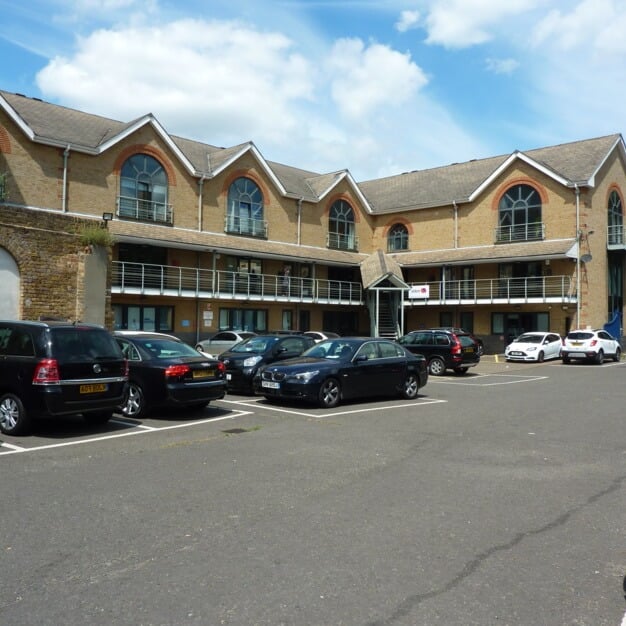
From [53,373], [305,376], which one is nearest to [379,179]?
[305,376]

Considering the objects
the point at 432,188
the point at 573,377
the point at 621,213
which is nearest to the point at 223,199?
the point at 432,188

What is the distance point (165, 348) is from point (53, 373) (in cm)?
280

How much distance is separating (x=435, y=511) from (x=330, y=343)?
8344 millimetres

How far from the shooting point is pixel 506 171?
37094mm

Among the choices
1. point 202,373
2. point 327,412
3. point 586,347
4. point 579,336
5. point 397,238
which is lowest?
point 327,412

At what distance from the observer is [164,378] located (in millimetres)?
10586

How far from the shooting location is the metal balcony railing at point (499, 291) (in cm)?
3309

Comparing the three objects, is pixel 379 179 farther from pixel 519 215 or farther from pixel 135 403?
pixel 135 403

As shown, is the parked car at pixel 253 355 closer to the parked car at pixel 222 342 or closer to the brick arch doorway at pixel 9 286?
the brick arch doorway at pixel 9 286

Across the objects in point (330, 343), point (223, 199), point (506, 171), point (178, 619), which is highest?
point (506, 171)

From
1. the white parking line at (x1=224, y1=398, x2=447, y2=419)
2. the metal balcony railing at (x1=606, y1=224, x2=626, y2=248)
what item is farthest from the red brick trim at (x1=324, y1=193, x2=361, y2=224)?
the white parking line at (x1=224, y1=398, x2=447, y2=419)

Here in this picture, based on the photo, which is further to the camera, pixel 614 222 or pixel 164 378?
pixel 614 222

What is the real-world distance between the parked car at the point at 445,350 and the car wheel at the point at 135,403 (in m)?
12.7

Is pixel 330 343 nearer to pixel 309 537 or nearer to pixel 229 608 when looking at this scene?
pixel 309 537
